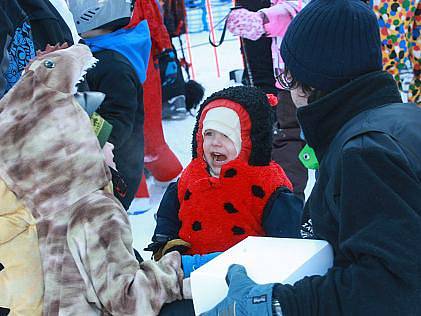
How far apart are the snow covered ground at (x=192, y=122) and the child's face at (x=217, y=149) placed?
1491 millimetres

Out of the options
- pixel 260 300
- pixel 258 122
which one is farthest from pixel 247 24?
pixel 260 300

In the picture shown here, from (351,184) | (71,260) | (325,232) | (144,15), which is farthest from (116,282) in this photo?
(144,15)

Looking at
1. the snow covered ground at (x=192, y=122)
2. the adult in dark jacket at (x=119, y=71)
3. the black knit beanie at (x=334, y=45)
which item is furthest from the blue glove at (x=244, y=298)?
the snow covered ground at (x=192, y=122)

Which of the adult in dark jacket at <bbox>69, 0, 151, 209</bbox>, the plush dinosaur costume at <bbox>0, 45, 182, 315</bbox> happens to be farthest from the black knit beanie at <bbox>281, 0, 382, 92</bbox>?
the adult in dark jacket at <bbox>69, 0, 151, 209</bbox>

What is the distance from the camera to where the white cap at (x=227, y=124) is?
7.47ft

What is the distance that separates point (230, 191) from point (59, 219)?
0.74 metres

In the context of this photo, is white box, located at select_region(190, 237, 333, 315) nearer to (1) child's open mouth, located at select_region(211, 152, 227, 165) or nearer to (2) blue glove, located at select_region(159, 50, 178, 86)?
(1) child's open mouth, located at select_region(211, 152, 227, 165)

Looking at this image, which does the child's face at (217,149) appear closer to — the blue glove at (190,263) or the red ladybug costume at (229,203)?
the red ladybug costume at (229,203)

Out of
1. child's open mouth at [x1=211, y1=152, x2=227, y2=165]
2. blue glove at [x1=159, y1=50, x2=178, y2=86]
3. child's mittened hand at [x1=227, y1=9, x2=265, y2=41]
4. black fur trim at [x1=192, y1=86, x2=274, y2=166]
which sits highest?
black fur trim at [x1=192, y1=86, x2=274, y2=166]

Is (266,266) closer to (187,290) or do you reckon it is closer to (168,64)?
(187,290)

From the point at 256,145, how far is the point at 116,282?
2.90ft

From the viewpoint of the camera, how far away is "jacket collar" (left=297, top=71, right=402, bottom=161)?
1.43 metres

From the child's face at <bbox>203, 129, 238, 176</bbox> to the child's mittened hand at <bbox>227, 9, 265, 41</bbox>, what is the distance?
1.91 m

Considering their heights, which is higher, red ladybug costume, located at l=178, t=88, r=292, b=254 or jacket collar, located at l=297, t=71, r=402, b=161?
jacket collar, located at l=297, t=71, r=402, b=161
